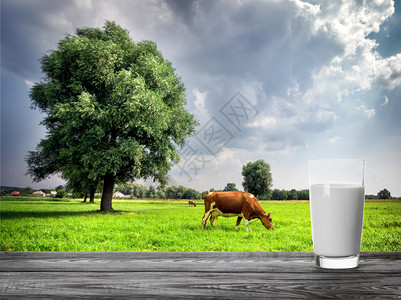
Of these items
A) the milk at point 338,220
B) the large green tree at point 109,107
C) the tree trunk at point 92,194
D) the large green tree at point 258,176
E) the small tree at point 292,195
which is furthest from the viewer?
the tree trunk at point 92,194

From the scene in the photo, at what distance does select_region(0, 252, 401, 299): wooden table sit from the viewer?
3.98 feet

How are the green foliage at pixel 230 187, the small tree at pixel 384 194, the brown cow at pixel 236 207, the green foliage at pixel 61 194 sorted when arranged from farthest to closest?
the green foliage at pixel 61 194, the green foliage at pixel 230 187, the brown cow at pixel 236 207, the small tree at pixel 384 194

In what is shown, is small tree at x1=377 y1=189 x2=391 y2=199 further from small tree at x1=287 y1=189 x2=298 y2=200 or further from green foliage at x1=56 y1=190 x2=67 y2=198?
green foliage at x1=56 y1=190 x2=67 y2=198

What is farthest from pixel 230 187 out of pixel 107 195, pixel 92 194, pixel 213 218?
pixel 92 194

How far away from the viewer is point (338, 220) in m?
1.45

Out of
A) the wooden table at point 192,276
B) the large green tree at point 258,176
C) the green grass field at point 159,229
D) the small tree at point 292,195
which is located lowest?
the green grass field at point 159,229

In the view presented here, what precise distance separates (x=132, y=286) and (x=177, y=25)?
6.31 meters

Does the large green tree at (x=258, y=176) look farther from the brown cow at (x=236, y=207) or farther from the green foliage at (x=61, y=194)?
the green foliage at (x=61, y=194)

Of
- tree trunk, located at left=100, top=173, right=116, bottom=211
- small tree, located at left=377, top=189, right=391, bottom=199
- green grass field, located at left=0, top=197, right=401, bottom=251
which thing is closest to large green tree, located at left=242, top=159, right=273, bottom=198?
green grass field, located at left=0, top=197, right=401, bottom=251

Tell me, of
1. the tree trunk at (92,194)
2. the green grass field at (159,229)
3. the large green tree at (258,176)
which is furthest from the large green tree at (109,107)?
the large green tree at (258,176)

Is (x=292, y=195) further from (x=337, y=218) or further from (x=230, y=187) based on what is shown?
(x=337, y=218)

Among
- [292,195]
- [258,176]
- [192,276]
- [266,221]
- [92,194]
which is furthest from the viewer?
[92,194]

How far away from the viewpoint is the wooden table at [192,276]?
121 cm

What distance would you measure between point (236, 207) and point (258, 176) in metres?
1.56
